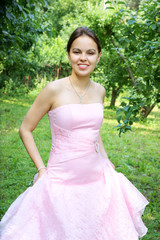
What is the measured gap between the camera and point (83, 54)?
1869 mm

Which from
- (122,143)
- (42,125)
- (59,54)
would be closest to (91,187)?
(122,143)

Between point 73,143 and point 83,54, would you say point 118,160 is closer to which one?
point 73,143

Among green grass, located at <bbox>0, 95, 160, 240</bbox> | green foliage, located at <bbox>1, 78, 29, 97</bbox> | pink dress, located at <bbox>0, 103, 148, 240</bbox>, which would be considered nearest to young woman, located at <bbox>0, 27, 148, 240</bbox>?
pink dress, located at <bbox>0, 103, 148, 240</bbox>

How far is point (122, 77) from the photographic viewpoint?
13.1 metres

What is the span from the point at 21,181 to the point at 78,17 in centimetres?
1007

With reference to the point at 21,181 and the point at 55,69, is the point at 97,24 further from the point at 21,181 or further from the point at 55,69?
the point at 55,69

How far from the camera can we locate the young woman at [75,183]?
1.69 meters

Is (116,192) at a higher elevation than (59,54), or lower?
higher

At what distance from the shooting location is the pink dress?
5.50ft

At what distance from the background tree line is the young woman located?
1.27 m

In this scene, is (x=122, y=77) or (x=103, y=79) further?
(x=103, y=79)

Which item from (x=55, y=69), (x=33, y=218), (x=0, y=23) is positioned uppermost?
(x=0, y=23)

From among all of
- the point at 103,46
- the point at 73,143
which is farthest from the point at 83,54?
the point at 103,46

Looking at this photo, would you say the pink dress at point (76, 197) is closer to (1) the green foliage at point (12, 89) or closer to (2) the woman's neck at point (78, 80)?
(2) the woman's neck at point (78, 80)
